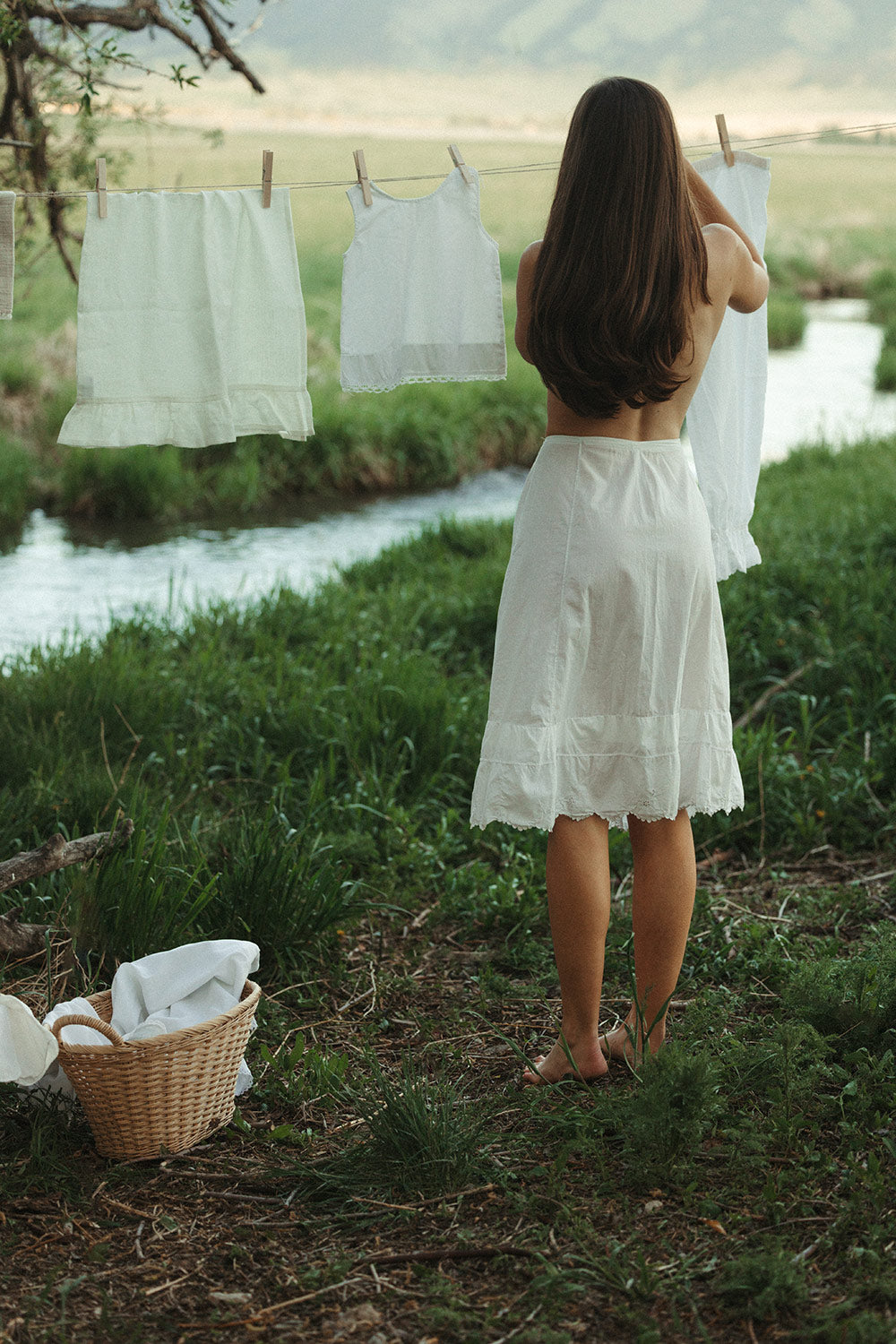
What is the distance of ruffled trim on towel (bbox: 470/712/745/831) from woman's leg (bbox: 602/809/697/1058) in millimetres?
70

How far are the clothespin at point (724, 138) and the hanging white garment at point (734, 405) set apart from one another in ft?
0.07

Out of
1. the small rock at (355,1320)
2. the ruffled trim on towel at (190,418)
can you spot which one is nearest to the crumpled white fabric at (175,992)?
the small rock at (355,1320)

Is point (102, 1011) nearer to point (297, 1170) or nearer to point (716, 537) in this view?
point (297, 1170)

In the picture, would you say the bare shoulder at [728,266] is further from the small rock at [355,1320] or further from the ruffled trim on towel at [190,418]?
the small rock at [355,1320]

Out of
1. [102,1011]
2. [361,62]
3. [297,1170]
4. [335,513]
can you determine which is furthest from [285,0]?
[361,62]

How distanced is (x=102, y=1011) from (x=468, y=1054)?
2.49 ft

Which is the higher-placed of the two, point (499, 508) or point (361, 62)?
point (361, 62)

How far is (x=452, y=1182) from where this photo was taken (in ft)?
6.72

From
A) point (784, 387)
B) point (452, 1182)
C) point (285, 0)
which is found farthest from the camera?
point (784, 387)

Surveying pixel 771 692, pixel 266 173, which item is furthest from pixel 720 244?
pixel 771 692

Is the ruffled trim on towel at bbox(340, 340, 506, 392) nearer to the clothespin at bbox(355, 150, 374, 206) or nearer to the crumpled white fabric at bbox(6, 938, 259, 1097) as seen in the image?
the clothespin at bbox(355, 150, 374, 206)

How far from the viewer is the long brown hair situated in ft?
6.77

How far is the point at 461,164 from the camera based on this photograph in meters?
2.81

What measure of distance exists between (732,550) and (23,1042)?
174cm
